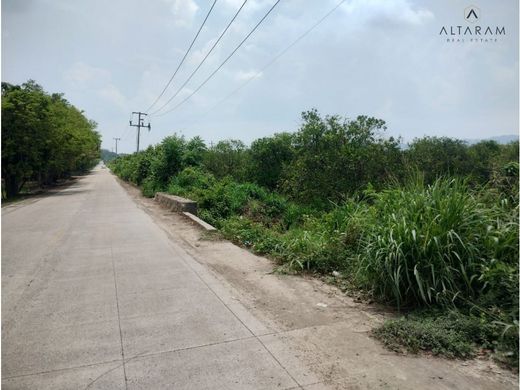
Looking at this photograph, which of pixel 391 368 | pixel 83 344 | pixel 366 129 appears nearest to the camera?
pixel 391 368

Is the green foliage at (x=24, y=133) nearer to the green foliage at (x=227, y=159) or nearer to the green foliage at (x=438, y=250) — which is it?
the green foliage at (x=227, y=159)

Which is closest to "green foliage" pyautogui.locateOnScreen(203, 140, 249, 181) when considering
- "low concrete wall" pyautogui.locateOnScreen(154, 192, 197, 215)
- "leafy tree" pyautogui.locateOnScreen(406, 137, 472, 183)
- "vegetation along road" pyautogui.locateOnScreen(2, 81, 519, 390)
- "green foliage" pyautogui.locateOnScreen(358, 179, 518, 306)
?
"low concrete wall" pyautogui.locateOnScreen(154, 192, 197, 215)

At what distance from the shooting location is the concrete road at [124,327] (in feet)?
10.6

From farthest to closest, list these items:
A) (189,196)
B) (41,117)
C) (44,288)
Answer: (41,117)
(189,196)
(44,288)

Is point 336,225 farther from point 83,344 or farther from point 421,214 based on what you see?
point 83,344

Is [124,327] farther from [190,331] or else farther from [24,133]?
[24,133]

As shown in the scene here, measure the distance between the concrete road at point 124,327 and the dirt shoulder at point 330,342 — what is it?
0.63 ft

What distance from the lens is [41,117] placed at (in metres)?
26.0

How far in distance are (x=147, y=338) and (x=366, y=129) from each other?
10817 millimetres

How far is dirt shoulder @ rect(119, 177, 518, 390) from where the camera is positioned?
311 centimetres

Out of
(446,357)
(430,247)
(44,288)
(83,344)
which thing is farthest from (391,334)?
(44,288)

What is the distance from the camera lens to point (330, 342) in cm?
380

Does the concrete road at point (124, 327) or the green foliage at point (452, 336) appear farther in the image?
the green foliage at point (452, 336)

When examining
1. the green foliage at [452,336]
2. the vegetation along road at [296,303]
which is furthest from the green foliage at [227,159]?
the green foliage at [452,336]
